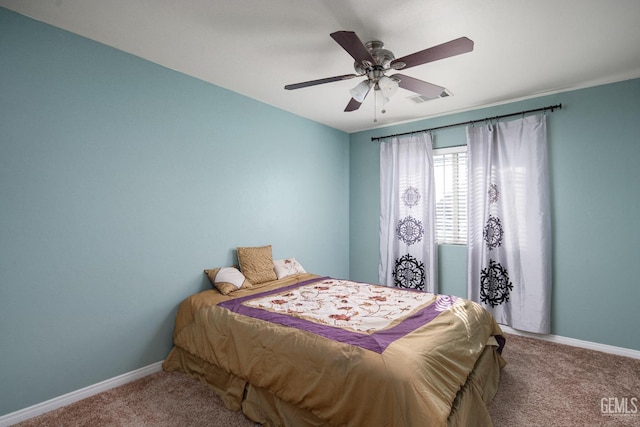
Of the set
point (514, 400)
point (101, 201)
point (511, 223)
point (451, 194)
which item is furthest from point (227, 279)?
point (511, 223)

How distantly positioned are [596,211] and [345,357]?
10.4 ft

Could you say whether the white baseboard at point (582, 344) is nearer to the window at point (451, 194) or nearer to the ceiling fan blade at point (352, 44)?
the window at point (451, 194)

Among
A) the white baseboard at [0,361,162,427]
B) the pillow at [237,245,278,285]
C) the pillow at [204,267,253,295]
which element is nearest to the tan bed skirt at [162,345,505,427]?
the white baseboard at [0,361,162,427]

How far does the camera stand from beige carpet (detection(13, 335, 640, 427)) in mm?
2043

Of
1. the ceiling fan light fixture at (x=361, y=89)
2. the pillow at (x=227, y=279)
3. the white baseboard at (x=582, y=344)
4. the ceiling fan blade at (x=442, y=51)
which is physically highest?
the ceiling fan blade at (x=442, y=51)

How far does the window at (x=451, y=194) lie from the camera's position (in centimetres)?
401

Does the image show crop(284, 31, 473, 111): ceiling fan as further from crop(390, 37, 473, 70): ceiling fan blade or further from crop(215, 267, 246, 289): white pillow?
crop(215, 267, 246, 289): white pillow

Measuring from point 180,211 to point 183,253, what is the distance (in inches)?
15.8

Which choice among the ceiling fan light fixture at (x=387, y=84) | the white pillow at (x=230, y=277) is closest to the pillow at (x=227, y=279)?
the white pillow at (x=230, y=277)

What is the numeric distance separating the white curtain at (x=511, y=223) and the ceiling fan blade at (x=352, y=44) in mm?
2340

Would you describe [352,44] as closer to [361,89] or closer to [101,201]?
[361,89]

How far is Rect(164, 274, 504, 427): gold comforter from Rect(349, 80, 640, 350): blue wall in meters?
1.34

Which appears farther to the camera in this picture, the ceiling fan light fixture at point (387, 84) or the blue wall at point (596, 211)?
the blue wall at point (596, 211)

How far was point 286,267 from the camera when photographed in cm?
359
